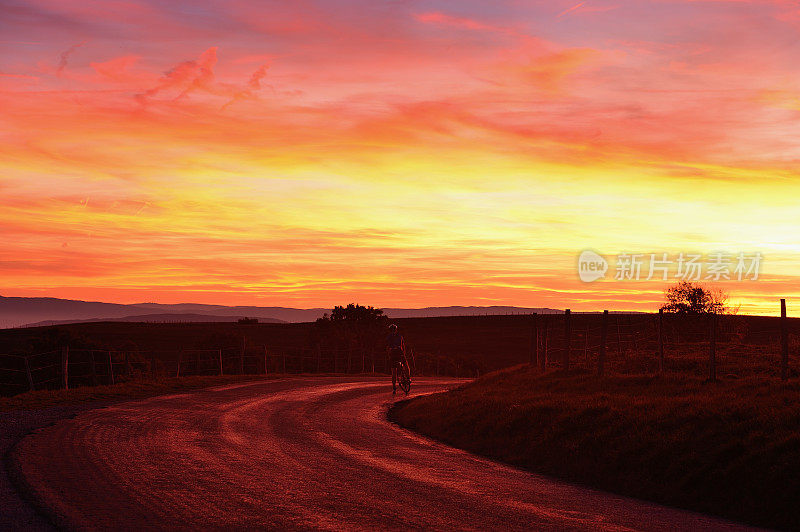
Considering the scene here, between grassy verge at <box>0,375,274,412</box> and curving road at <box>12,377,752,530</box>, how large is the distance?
5.55 meters

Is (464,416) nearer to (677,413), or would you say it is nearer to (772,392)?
(677,413)

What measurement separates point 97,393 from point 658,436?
19.4 m

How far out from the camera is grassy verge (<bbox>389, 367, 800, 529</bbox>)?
414 inches

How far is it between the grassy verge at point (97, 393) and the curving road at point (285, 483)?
5.55 m

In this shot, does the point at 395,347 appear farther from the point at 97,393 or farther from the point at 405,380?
the point at 97,393

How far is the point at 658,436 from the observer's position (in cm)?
1330

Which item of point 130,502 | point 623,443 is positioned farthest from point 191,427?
point 623,443

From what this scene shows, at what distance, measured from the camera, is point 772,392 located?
1619 centimetres

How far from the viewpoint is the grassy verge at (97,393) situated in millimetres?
22500

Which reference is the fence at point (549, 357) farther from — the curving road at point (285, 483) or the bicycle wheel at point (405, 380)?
the curving road at point (285, 483)

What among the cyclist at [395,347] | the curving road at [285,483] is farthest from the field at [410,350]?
the curving road at [285,483]

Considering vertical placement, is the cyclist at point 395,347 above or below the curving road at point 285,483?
above

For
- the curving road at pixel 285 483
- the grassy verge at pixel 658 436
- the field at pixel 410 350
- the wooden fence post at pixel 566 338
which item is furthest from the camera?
the field at pixel 410 350

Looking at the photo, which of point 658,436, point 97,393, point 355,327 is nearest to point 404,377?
point 97,393
